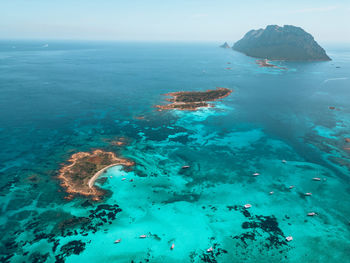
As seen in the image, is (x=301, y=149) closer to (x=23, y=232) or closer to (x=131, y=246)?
(x=131, y=246)

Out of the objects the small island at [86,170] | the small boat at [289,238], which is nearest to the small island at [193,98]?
the small island at [86,170]

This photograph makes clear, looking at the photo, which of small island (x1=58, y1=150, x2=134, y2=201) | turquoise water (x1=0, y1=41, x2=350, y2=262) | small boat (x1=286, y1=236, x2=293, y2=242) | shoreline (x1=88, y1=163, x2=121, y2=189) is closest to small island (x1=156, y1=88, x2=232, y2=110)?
turquoise water (x1=0, y1=41, x2=350, y2=262)

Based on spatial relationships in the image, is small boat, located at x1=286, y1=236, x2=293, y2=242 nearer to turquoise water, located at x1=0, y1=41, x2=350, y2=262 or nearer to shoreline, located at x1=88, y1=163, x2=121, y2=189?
turquoise water, located at x1=0, y1=41, x2=350, y2=262

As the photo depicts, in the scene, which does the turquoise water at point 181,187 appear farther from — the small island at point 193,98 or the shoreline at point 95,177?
the small island at point 193,98

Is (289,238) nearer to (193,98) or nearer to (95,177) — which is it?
(95,177)

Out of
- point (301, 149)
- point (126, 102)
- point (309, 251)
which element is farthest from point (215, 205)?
point (126, 102)

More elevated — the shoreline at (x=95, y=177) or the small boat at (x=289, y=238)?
the shoreline at (x=95, y=177)

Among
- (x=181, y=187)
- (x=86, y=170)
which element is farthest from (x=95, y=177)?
(x=181, y=187)
